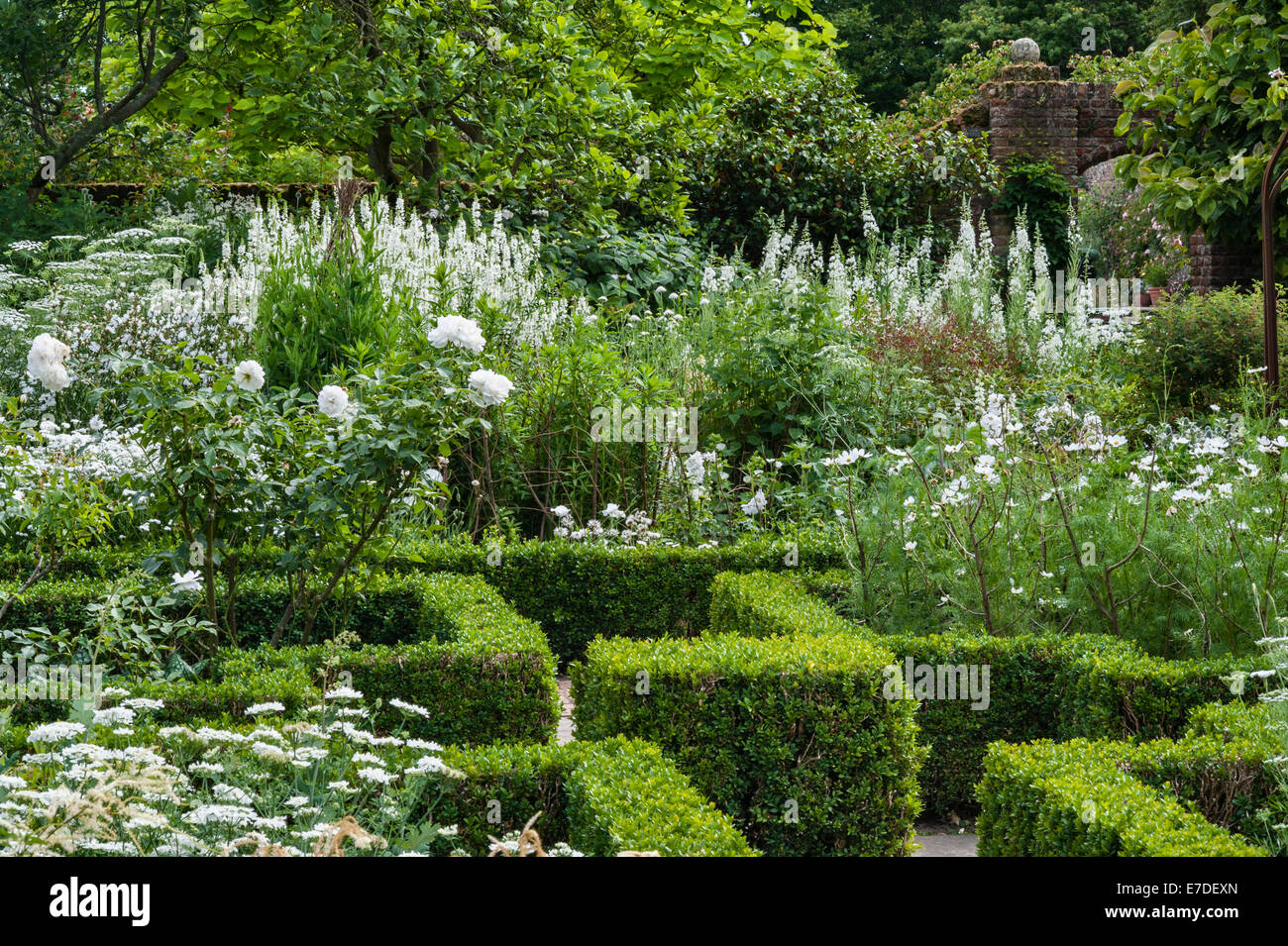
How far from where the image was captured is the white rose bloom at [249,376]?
3865mm

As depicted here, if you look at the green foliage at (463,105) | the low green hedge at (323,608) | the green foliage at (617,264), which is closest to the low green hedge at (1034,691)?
the low green hedge at (323,608)

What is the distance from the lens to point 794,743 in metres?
3.49

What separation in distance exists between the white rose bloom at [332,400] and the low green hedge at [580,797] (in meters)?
1.23

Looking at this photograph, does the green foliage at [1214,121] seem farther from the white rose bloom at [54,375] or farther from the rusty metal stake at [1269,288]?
the white rose bloom at [54,375]

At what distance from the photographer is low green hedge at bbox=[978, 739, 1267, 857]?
101 inches

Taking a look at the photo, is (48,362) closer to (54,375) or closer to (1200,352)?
(54,375)

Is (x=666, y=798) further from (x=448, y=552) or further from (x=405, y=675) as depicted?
(x=448, y=552)

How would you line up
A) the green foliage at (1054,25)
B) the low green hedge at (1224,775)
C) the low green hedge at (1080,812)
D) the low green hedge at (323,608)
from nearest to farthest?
the low green hedge at (1080,812)
the low green hedge at (1224,775)
the low green hedge at (323,608)
the green foliage at (1054,25)

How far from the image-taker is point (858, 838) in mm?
3459

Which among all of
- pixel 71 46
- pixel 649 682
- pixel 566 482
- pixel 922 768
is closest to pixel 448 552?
pixel 566 482

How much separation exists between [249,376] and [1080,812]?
9.30 feet

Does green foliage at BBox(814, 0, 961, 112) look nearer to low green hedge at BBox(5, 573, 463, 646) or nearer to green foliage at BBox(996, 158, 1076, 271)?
green foliage at BBox(996, 158, 1076, 271)

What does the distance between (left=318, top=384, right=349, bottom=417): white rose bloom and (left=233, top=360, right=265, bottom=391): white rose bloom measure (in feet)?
0.87

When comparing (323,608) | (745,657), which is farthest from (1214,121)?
(323,608)
